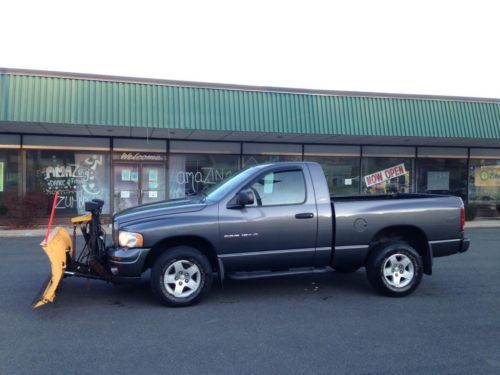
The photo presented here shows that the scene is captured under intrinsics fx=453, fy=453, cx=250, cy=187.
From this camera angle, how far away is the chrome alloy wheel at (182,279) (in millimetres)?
5723

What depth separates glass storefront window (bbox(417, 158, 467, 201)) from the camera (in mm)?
18750

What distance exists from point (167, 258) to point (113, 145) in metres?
10.9

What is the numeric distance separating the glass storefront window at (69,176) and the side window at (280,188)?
10833 millimetres

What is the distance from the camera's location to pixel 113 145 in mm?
15688

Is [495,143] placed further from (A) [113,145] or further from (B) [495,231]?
(A) [113,145]

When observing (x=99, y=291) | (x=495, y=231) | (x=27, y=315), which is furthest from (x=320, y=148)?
(x=27, y=315)

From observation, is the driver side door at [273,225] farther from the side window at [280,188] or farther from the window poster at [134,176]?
the window poster at [134,176]

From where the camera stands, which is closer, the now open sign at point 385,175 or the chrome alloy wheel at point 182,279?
the chrome alloy wheel at point 182,279

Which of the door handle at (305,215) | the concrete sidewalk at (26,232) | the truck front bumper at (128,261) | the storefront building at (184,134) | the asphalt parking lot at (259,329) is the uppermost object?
the storefront building at (184,134)

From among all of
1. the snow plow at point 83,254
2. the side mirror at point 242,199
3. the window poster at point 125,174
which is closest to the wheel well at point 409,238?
the side mirror at point 242,199

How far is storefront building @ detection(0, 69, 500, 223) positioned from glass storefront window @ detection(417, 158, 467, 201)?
506mm

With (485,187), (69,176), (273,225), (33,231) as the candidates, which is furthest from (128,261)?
(485,187)

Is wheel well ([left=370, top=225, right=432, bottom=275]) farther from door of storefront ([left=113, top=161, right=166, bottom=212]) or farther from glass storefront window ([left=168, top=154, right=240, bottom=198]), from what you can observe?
door of storefront ([left=113, top=161, right=166, bottom=212])

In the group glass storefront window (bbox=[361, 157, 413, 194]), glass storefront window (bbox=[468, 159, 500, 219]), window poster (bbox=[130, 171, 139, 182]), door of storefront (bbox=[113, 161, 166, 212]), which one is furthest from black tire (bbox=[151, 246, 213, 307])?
glass storefront window (bbox=[468, 159, 500, 219])
